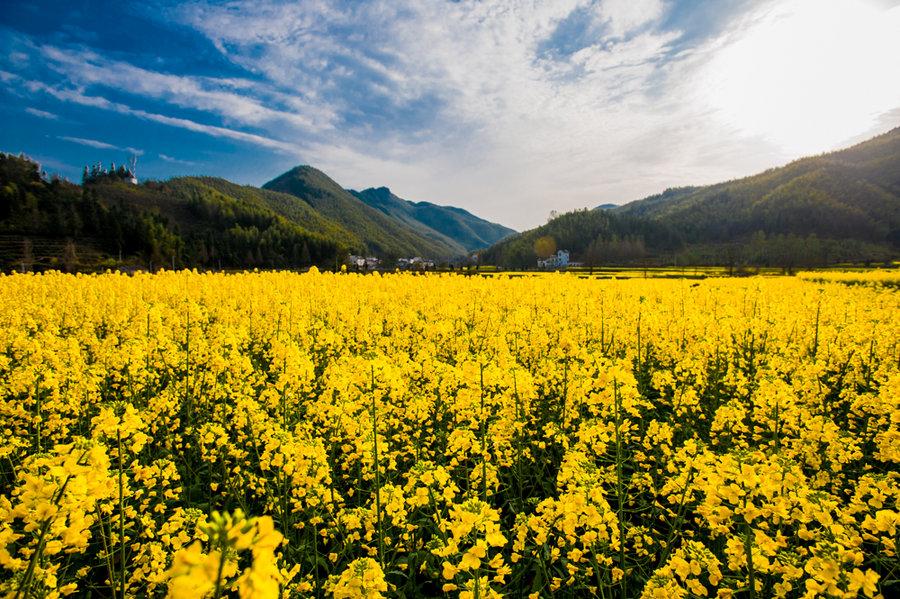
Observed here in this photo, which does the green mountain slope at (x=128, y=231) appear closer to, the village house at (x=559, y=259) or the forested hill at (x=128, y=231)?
the forested hill at (x=128, y=231)

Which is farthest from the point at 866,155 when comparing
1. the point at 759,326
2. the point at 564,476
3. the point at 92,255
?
the point at 92,255

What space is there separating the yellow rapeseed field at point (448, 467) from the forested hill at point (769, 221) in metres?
100

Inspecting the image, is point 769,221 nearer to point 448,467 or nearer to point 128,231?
point 448,467

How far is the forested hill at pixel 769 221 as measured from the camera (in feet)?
370

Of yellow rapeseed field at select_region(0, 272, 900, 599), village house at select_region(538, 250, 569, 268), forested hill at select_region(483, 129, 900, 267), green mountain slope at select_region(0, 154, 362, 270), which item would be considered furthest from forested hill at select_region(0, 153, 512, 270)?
forested hill at select_region(483, 129, 900, 267)

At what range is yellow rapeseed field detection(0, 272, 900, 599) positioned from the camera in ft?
8.75

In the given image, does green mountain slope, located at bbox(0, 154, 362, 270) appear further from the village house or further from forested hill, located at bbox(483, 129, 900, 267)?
forested hill, located at bbox(483, 129, 900, 267)

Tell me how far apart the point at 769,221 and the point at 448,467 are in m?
161

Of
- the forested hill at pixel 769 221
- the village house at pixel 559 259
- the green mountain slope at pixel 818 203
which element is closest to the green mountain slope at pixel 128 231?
the village house at pixel 559 259

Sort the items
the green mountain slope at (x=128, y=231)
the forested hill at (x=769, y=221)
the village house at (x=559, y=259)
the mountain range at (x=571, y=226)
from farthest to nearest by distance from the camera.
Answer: the village house at (x=559, y=259), the forested hill at (x=769, y=221), the mountain range at (x=571, y=226), the green mountain slope at (x=128, y=231)

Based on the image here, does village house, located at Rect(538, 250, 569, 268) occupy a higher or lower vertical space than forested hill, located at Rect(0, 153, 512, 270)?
lower

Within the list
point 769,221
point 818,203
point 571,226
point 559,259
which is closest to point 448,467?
point 559,259

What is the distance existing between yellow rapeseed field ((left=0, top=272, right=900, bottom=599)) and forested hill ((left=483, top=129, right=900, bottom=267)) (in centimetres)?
10027

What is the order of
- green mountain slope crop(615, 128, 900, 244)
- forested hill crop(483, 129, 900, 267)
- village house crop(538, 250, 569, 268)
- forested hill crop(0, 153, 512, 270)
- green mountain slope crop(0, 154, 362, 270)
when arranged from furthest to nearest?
green mountain slope crop(615, 128, 900, 244) → village house crop(538, 250, 569, 268) → forested hill crop(483, 129, 900, 267) → green mountain slope crop(0, 154, 362, 270) → forested hill crop(0, 153, 512, 270)
